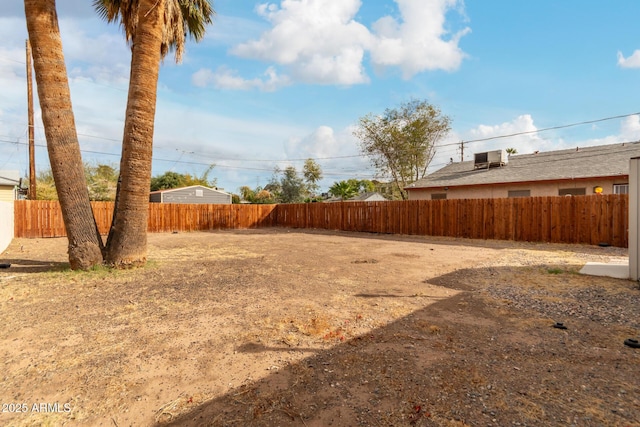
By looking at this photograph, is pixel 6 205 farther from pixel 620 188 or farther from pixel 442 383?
pixel 620 188

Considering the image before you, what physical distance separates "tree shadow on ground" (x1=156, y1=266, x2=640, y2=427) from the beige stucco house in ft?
44.2

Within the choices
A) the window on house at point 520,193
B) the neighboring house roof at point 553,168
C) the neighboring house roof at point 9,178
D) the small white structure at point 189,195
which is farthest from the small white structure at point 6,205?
the window on house at point 520,193

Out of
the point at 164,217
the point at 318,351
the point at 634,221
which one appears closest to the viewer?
the point at 318,351

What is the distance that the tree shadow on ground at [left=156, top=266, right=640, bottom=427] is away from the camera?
6.91 ft

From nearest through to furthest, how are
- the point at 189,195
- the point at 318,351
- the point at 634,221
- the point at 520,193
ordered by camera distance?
the point at 318,351 < the point at 634,221 < the point at 520,193 < the point at 189,195

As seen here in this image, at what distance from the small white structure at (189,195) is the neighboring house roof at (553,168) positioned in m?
22.2

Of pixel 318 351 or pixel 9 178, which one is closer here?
pixel 318 351

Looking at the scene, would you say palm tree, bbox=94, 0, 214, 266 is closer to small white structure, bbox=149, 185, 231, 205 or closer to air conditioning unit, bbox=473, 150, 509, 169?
air conditioning unit, bbox=473, 150, 509, 169

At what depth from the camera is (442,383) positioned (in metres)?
2.48

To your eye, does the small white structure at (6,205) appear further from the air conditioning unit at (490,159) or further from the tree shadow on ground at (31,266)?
the air conditioning unit at (490,159)

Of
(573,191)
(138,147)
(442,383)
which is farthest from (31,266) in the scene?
(573,191)

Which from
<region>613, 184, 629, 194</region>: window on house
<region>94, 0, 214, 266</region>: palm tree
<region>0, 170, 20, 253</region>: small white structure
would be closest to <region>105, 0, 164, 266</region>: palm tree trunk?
<region>94, 0, 214, 266</region>: palm tree

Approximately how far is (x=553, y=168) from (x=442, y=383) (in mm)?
17163

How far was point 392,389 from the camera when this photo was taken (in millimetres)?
2426
